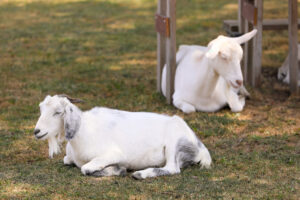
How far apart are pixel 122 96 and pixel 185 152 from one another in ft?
12.8

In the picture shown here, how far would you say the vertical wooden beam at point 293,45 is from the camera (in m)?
9.20

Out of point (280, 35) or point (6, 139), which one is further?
point (280, 35)

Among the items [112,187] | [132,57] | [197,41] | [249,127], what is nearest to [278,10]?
[197,41]

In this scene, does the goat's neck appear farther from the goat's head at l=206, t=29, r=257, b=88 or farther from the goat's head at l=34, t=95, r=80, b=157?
the goat's head at l=34, t=95, r=80, b=157

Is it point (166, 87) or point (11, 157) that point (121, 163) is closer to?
point (11, 157)

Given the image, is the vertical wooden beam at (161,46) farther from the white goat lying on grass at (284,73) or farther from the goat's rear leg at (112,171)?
the goat's rear leg at (112,171)

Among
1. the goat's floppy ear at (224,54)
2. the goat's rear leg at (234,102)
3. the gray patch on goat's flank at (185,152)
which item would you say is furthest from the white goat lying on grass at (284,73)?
the gray patch on goat's flank at (185,152)

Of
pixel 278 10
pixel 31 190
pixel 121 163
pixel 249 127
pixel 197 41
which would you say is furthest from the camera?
pixel 278 10

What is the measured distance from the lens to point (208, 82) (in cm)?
832

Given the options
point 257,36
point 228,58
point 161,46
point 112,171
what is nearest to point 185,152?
point 112,171

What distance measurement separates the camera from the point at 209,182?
5246 mm

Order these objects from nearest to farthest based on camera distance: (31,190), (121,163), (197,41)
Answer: (31,190)
(121,163)
(197,41)

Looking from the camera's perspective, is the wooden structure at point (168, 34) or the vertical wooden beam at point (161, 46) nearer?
the wooden structure at point (168, 34)

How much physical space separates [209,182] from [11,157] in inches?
91.8
